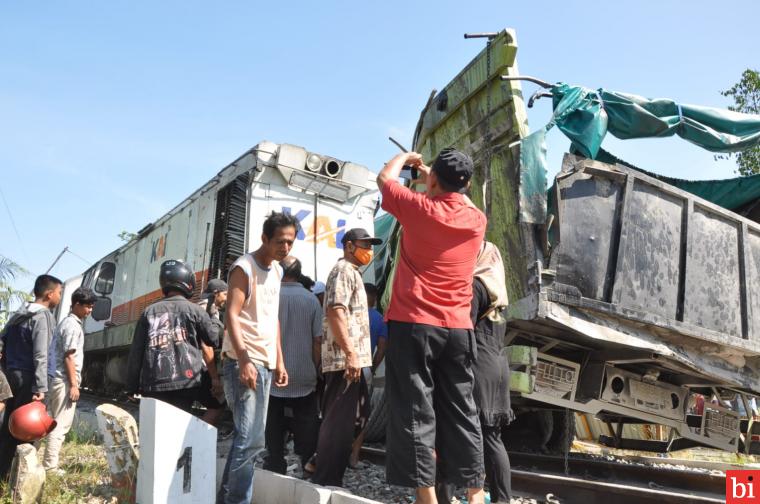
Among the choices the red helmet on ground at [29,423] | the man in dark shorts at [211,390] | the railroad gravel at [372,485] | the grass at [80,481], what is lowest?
the grass at [80,481]

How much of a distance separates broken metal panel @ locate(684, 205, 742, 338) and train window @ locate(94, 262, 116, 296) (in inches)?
463

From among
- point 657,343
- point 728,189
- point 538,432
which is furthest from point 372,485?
point 728,189

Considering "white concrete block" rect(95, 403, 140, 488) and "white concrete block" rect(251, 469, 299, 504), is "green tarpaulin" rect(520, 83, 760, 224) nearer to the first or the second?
"white concrete block" rect(251, 469, 299, 504)

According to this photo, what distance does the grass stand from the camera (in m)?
3.96

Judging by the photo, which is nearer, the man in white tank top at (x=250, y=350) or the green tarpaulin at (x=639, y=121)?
the man in white tank top at (x=250, y=350)

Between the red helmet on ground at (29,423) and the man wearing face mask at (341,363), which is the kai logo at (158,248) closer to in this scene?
the red helmet on ground at (29,423)

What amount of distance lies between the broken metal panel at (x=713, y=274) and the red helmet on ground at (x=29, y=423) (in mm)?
4436

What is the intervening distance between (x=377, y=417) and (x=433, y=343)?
10.5ft

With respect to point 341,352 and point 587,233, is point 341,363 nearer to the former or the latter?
point 341,352

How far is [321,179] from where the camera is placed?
7.37m

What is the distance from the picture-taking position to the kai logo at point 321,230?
7.25m

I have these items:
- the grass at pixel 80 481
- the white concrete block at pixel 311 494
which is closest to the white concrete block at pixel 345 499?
the white concrete block at pixel 311 494

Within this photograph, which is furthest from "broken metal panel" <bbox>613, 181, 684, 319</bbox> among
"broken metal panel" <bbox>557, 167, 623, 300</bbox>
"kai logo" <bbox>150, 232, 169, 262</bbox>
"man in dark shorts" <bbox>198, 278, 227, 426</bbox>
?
"kai logo" <bbox>150, 232, 169, 262</bbox>

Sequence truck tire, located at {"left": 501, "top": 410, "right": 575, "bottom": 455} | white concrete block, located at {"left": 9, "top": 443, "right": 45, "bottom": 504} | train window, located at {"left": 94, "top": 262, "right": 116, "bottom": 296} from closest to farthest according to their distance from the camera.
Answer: white concrete block, located at {"left": 9, "top": 443, "right": 45, "bottom": 504} < truck tire, located at {"left": 501, "top": 410, "right": 575, "bottom": 455} < train window, located at {"left": 94, "top": 262, "right": 116, "bottom": 296}
